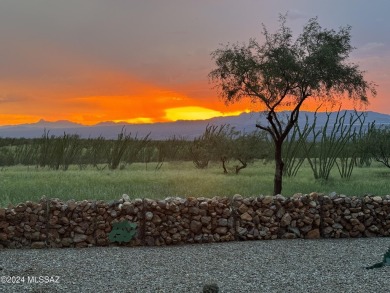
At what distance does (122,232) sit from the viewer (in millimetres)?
10000

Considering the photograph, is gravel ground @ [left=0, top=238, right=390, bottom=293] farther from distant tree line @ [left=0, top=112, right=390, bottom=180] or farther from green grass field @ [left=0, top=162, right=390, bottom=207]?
distant tree line @ [left=0, top=112, right=390, bottom=180]

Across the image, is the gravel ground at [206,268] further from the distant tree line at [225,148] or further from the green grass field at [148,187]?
the distant tree line at [225,148]

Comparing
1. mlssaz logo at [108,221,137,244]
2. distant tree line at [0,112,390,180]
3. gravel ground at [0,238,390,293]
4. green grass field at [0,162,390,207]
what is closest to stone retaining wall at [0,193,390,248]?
mlssaz logo at [108,221,137,244]

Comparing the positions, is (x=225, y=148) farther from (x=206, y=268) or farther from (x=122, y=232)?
(x=206, y=268)

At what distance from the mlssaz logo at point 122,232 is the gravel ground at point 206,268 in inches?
11.7

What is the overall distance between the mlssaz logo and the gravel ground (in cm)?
30

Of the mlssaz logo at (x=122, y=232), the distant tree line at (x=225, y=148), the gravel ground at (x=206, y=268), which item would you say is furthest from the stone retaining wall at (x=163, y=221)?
the distant tree line at (x=225, y=148)

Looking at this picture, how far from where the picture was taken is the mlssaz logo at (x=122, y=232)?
32.8ft

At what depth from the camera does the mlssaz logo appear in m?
9.98

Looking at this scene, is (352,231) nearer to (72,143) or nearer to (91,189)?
(91,189)

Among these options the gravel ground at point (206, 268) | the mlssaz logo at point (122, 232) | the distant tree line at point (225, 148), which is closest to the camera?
the gravel ground at point (206, 268)

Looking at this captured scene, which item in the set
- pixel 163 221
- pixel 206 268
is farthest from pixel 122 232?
pixel 206 268

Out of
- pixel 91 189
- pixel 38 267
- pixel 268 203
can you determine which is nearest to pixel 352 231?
pixel 268 203

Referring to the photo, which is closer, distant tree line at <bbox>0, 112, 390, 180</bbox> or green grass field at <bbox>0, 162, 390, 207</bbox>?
green grass field at <bbox>0, 162, 390, 207</bbox>
